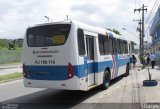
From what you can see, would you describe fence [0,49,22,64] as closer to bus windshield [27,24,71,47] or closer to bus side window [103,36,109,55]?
bus side window [103,36,109,55]

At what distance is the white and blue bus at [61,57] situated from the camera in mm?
11250

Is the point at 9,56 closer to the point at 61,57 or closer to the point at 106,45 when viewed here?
the point at 106,45

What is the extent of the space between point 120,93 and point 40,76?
3.94 meters

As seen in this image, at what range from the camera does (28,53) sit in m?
12.2

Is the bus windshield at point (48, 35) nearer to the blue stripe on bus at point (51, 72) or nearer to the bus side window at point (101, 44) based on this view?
the blue stripe on bus at point (51, 72)

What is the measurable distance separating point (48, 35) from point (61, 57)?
3.65 feet

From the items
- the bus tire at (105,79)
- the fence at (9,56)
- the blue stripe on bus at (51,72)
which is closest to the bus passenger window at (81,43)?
the blue stripe on bus at (51,72)

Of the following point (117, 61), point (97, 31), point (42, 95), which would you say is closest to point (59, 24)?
point (97, 31)

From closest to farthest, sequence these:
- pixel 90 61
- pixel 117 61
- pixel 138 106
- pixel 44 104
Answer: pixel 138 106, pixel 44 104, pixel 90 61, pixel 117 61

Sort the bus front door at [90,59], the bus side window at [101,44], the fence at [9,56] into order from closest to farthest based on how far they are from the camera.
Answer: the bus front door at [90,59]
the bus side window at [101,44]
the fence at [9,56]

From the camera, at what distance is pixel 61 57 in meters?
11.4

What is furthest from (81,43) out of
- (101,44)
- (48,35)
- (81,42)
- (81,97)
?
(101,44)

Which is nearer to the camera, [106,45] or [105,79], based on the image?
[105,79]

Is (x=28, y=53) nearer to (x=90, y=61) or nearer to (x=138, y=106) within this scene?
(x=90, y=61)
